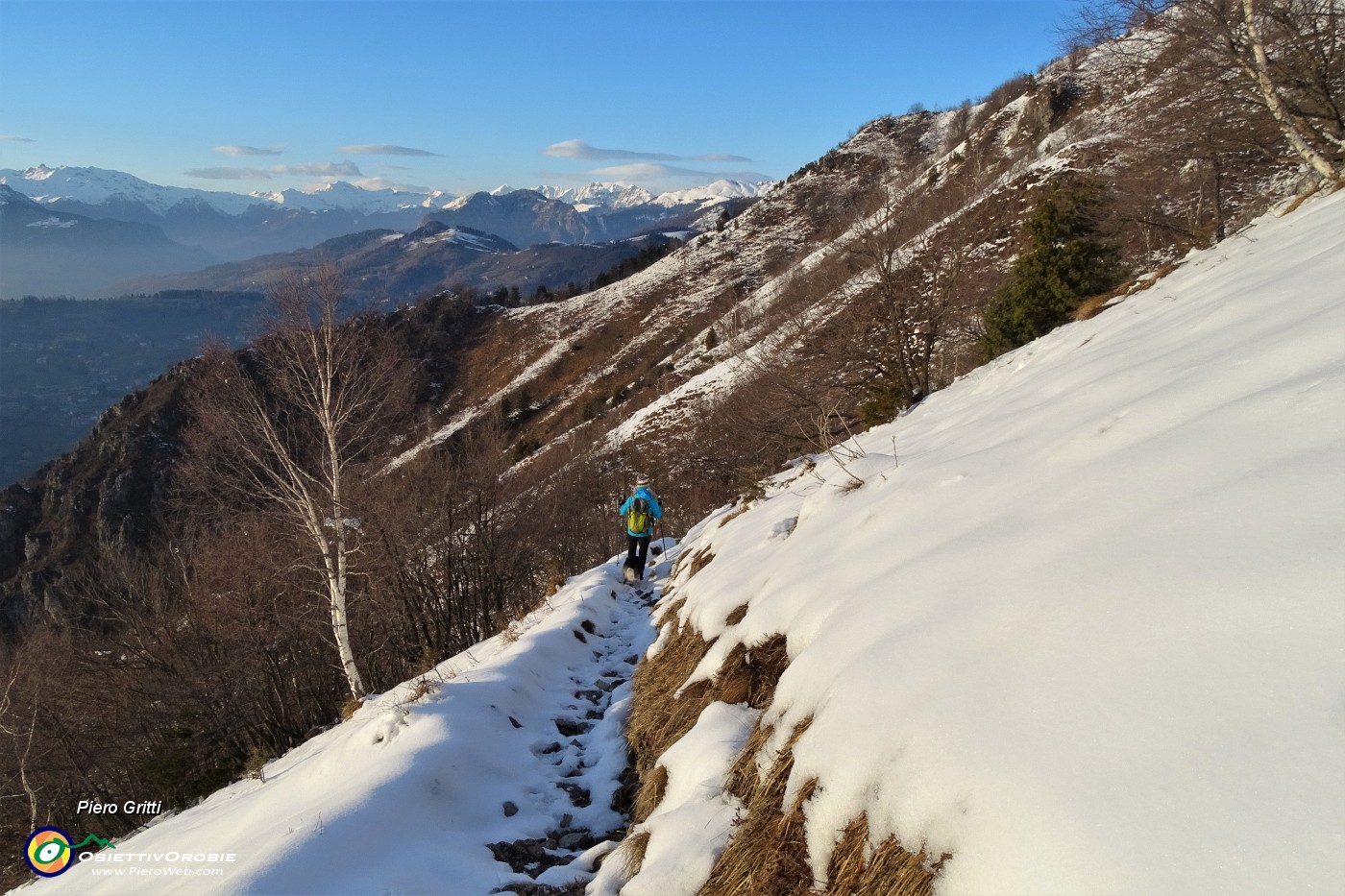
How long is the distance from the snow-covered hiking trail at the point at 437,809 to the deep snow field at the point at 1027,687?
0.03 m

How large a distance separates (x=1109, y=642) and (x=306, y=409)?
12.4 m

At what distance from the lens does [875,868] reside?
222 cm

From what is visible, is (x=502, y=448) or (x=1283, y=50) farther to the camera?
(x=502, y=448)

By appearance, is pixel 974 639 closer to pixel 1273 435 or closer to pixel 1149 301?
pixel 1273 435

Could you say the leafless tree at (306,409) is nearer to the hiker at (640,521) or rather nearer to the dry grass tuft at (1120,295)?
the hiker at (640,521)

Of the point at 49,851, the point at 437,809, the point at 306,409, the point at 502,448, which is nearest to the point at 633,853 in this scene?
the point at 437,809

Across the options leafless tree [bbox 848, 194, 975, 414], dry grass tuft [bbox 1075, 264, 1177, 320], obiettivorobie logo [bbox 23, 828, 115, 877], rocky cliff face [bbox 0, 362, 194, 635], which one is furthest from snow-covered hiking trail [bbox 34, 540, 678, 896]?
rocky cliff face [bbox 0, 362, 194, 635]

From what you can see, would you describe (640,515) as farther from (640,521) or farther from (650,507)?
(650,507)

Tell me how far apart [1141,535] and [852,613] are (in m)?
1.39

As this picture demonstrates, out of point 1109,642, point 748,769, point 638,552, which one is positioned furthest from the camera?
point 638,552

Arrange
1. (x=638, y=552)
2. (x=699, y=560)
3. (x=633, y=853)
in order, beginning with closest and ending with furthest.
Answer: (x=633, y=853) → (x=699, y=560) → (x=638, y=552)

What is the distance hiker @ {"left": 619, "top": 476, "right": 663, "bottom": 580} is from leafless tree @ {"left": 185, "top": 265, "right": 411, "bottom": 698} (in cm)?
476

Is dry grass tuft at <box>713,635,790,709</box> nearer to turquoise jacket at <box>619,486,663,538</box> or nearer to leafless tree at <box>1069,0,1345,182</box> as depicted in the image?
turquoise jacket at <box>619,486,663,538</box>

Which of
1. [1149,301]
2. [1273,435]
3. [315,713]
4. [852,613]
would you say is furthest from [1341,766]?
[315,713]
